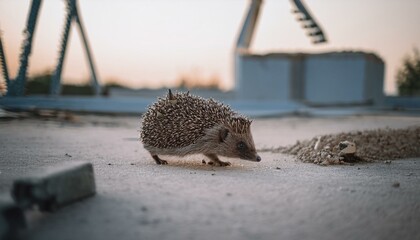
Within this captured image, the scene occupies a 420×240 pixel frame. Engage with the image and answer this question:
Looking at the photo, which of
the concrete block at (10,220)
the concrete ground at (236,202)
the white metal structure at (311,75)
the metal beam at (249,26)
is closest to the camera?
the concrete block at (10,220)

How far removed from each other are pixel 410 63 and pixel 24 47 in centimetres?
1280

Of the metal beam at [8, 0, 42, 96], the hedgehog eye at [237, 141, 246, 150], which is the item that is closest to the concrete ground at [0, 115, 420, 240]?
the hedgehog eye at [237, 141, 246, 150]

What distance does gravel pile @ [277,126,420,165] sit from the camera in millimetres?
4738

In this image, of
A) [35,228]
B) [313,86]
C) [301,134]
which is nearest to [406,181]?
[35,228]

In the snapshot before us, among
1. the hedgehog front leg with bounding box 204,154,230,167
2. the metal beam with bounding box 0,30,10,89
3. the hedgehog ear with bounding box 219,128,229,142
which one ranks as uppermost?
the metal beam with bounding box 0,30,10,89

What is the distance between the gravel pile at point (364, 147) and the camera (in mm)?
4738

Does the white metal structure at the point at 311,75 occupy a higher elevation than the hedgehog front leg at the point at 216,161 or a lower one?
higher

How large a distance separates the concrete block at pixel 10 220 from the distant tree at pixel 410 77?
15.4m

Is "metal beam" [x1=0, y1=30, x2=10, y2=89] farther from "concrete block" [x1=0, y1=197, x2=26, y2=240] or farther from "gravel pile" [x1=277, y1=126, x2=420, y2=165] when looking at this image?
"concrete block" [x1=0, y1=197, x2=26, y2=240]

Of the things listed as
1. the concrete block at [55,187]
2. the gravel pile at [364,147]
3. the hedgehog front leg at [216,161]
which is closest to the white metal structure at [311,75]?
the gravel pile at [364,147]

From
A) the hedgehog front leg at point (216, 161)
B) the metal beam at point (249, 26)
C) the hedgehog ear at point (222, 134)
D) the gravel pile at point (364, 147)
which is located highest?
the metal beam at point (249, 26)

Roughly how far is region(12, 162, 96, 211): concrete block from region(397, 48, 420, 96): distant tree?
1484 centimetres

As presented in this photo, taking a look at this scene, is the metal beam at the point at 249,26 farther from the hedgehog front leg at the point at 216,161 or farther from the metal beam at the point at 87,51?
the hedgehog front leg at the point at 216,161

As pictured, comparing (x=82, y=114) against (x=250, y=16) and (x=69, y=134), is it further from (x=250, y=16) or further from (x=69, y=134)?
(x=250, y=16)
